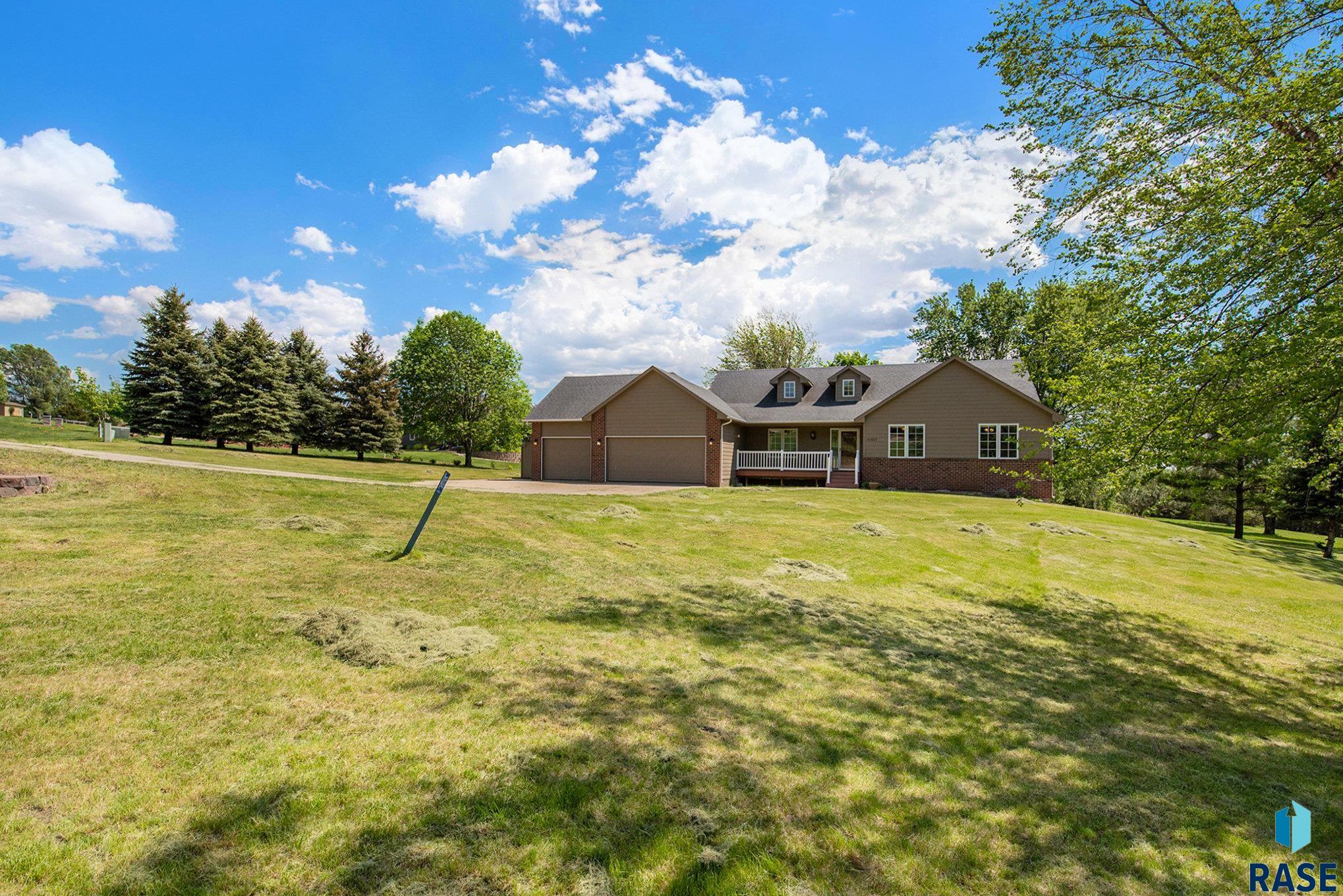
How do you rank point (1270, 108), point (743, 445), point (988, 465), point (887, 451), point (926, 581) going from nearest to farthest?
point (1270, 108) < point (926, 581) < point (988, 465) < point (887, 451) < point (743, 445)

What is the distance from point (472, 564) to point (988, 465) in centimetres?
2249

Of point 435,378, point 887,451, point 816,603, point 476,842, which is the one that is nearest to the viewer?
point 476,842

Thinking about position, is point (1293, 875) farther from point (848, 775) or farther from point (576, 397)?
point (576, 397)

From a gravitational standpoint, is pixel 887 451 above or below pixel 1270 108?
below

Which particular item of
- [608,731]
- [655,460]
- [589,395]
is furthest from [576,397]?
[608,731]

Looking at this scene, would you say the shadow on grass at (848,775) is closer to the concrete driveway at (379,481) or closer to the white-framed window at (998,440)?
the concrete driveway at (379,481)

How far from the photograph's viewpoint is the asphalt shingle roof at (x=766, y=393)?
25.7 m

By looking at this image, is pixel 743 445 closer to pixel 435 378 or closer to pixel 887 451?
pixel 887 451

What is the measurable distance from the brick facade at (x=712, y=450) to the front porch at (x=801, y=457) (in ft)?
6.22

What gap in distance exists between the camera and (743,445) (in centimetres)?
2800

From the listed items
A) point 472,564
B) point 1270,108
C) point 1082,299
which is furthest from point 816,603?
point 1270,108

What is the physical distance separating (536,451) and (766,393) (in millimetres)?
11812

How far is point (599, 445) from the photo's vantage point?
26453 mm

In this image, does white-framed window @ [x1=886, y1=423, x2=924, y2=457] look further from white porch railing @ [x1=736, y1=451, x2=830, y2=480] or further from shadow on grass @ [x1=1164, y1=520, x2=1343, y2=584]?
shadow on grass @ [x1=1164, y1=520, x2=1343, y2=584]
